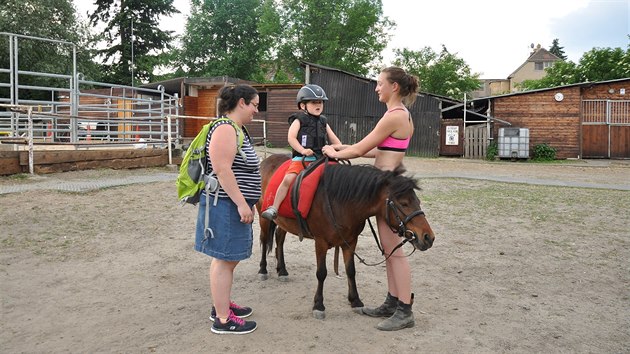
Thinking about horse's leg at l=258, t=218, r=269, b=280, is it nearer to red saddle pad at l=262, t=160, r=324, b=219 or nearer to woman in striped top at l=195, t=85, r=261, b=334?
red saddle pad at l=262, t=160, r=324, b=219

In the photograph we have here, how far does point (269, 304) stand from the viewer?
3838mm

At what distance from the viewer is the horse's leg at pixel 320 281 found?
140 inches

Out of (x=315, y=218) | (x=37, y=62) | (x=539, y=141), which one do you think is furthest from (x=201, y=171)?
(x=37, y=62)

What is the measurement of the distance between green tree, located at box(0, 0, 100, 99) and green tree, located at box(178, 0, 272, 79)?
60.6 feet

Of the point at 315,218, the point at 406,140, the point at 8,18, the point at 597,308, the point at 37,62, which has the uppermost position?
the point at 8,18

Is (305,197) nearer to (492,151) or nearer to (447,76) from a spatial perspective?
(492,151)

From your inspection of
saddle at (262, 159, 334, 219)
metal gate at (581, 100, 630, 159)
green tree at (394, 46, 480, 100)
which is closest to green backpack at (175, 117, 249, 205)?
saddle at (262, 159, 334, 219)

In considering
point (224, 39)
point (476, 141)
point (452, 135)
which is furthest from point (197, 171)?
point (224, 39)

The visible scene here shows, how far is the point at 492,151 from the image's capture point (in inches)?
890

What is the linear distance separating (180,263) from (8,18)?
101 feet

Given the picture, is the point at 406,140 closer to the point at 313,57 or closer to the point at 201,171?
the point at 201,171

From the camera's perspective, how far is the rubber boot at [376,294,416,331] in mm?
3312

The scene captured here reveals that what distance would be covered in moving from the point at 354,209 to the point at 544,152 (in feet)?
71.9

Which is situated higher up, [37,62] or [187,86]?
[37,62]
